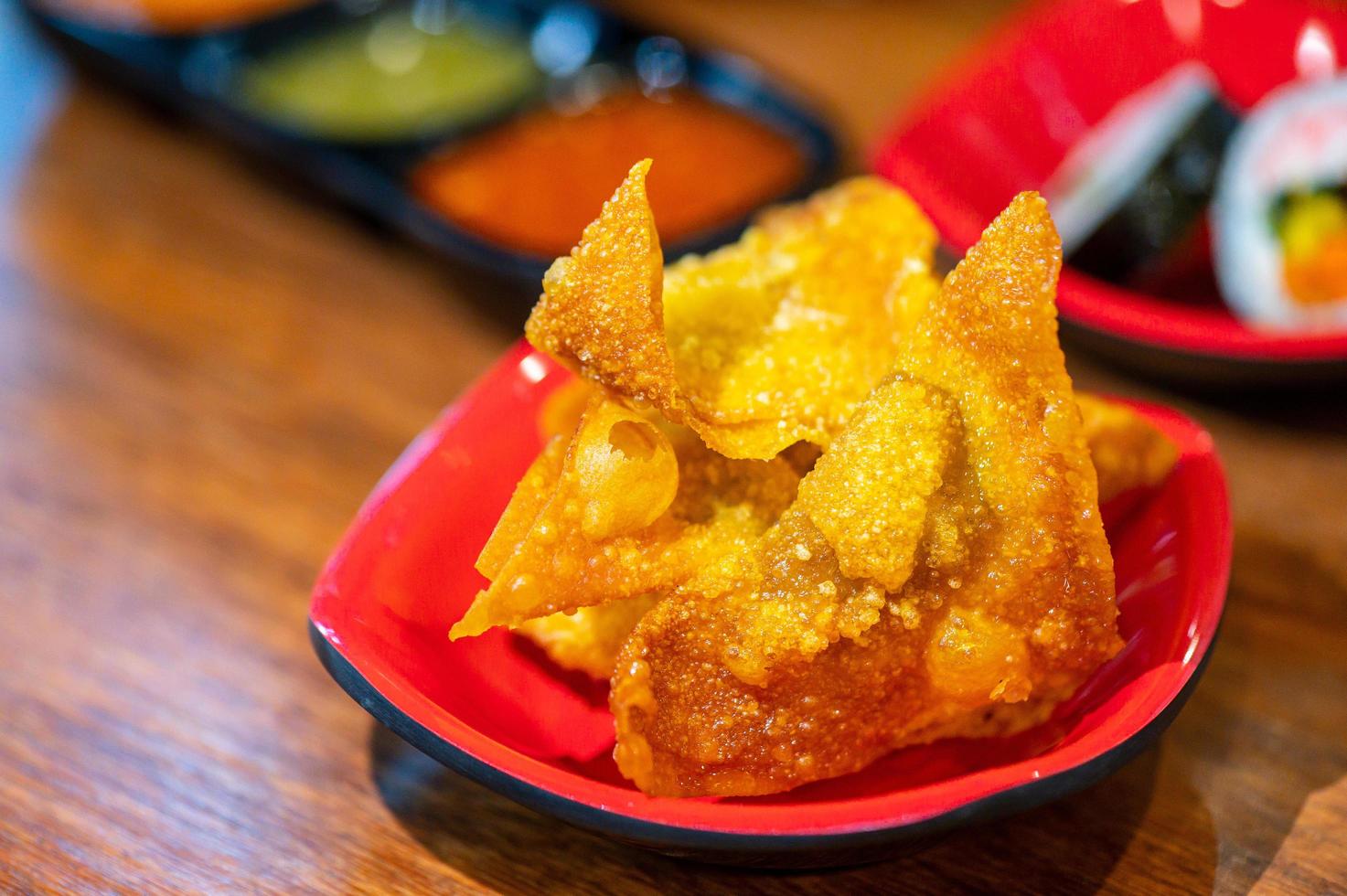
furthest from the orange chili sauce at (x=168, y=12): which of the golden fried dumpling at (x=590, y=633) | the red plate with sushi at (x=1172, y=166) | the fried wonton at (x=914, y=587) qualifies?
the fried wonton at (x=914, y=587)

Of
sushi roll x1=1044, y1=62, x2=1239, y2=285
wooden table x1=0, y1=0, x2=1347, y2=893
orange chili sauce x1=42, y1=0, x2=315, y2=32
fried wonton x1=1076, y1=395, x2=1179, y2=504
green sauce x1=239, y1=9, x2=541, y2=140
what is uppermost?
orange chili sauce x1=42, y1=0, x2=315, y2=32

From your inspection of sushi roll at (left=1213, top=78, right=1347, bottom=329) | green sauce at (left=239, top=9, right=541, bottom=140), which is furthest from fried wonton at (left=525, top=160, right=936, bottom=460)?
green sauce at (left=239, top=9, right=541, bottom=140)

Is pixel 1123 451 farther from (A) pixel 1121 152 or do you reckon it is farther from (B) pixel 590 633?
(A) pixel 1121 152

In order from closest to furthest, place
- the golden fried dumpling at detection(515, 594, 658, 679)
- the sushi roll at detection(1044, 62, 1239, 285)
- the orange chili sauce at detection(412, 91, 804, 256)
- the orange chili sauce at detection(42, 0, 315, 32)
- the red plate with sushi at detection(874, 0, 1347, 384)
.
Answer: the golden fried dumpling at detection(515, 594, 658, 679) < the red plate with sushi at detection(874, 0, 1347, 384) < the sushi roll at detection(1044, 62, 1239, 285) < the orange chili sauce at detection(412, 91, 804, 256) < the orange chili sauce at detection(42, 0, 315, 32)

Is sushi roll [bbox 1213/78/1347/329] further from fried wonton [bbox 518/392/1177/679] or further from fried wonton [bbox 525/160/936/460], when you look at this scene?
fried wonton [bbox 525/160/936/460]

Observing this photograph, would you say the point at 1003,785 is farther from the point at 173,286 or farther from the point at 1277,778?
the point at 173,286
